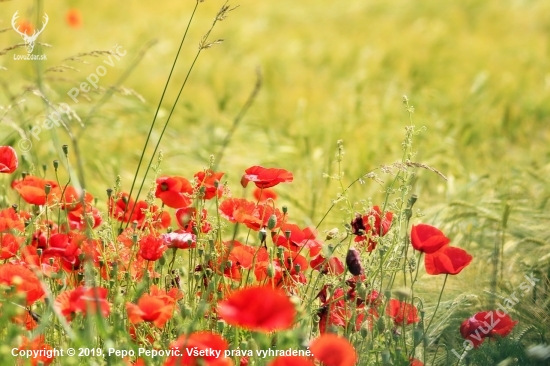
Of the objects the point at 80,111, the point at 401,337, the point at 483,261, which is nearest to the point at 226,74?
the point at 80,111

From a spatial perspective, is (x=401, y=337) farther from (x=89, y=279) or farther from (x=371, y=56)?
(x=371, y=56)

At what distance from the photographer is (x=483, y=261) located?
80.1 inches

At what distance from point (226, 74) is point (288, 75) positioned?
13.8 inches

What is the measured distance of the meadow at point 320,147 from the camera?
141 cm

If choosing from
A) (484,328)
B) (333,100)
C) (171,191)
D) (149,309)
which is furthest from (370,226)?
(333,100)

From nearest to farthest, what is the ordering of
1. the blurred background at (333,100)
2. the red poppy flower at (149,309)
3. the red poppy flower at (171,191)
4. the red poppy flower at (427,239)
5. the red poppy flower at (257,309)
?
the red poppy flower at (257,309) → the red poppy flower at (149,309) → the red poppy flower at (427,239) → the red poppy flower at (171,191) → the blurred background at (333,100)

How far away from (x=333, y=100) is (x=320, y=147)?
0.84 m

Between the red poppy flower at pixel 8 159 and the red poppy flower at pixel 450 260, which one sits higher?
the red poppy flower at pixel 8 159

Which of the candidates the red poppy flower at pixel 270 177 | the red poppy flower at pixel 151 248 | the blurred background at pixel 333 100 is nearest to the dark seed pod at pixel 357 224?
the red poppy flower at pixel 270 177

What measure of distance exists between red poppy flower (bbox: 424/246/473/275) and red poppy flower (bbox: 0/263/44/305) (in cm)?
64

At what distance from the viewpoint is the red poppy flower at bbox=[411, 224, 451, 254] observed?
1.34 meters

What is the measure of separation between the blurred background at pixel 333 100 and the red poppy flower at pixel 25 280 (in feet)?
2.64

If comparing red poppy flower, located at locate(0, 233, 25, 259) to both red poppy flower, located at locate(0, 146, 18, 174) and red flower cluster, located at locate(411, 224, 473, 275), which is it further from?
red flower cluster, located at locate(411, 224, 473, 275)

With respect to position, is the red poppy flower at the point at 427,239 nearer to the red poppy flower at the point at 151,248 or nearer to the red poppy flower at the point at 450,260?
the red poppy flower at the point at 450,260
